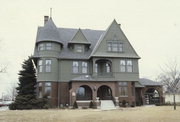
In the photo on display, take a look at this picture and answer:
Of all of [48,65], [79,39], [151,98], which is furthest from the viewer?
[151,98]

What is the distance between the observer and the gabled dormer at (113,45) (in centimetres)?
3506

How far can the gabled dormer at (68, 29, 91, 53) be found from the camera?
36.1m

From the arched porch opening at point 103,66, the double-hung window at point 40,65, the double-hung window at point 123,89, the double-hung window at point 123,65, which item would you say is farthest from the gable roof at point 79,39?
the double-hung window at point 123,89

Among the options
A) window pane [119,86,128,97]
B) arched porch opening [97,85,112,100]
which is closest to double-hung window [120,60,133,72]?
window pane [119,86,128,97]

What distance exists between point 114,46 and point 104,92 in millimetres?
7390

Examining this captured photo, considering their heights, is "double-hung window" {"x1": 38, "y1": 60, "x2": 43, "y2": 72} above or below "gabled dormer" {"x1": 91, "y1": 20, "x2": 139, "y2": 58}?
below

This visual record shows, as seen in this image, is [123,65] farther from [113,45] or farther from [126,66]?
[113,45]

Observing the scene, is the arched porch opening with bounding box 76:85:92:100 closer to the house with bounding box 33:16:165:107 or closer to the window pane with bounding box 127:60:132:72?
the house with bounding box 33:16:165:107

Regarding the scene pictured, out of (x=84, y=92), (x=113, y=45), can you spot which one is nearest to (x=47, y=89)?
(x=84, y=92)

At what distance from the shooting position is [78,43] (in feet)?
119

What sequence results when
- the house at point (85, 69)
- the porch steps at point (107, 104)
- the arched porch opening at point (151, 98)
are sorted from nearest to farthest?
the porch steps at point (107, 104) < the house at point (85, 69) < the arched porch opening at point (151, 98)

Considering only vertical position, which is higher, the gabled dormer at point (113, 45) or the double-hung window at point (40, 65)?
the gabled dormer at point (113, 45)

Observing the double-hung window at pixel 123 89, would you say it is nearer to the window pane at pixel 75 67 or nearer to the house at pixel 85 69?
the house at pixel 85 69

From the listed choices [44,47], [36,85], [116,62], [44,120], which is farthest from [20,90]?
[44,120]
